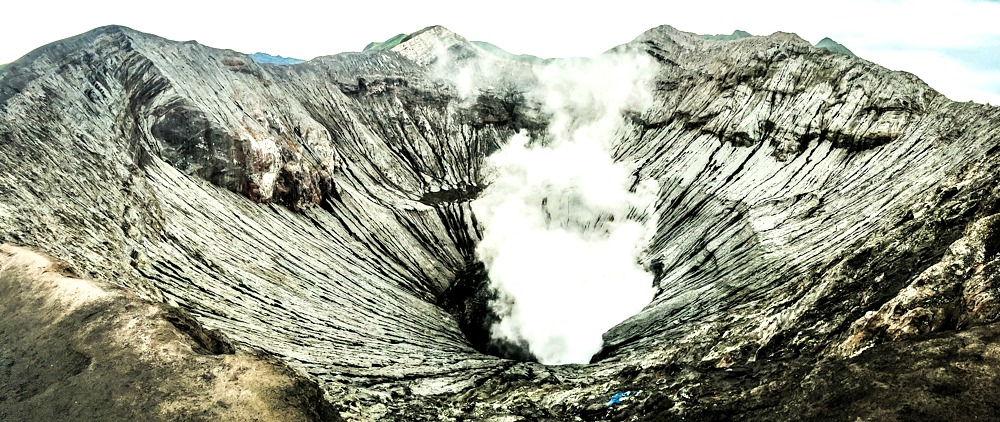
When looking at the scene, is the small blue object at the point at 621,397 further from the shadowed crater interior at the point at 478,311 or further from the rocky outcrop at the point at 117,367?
the shadowed crater interior at the point at 478,311

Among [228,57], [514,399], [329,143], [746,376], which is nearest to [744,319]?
[746,376]

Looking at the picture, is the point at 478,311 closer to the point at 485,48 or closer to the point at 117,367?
the point at 117,367

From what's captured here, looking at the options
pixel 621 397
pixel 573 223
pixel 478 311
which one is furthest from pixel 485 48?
pixel 621 397

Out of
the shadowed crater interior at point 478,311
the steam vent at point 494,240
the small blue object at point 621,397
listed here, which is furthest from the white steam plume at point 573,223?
the small blue object at point 621,397

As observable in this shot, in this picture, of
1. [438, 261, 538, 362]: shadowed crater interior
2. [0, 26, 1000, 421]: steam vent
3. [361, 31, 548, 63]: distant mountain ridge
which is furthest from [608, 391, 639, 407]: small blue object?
[361, 31, 548, 63]: distant mountain ridge

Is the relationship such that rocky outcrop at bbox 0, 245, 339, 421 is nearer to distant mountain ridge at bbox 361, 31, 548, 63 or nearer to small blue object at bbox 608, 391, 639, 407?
small blue object at bbox 608, 391, 639, 407

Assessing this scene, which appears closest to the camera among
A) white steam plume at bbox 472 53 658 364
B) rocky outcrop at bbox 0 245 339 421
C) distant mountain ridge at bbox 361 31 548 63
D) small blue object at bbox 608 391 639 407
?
rocky outcrop at bbox 0 245 339 421

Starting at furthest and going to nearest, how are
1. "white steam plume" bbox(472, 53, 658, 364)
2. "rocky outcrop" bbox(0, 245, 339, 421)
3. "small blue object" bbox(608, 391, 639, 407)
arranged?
"white steam plume" bbox(472, 53, 658, 364), "small blue object" bbox(608, 391, 639, 407), "rocky outcrop" bbox(0, 245, 339, 421)
